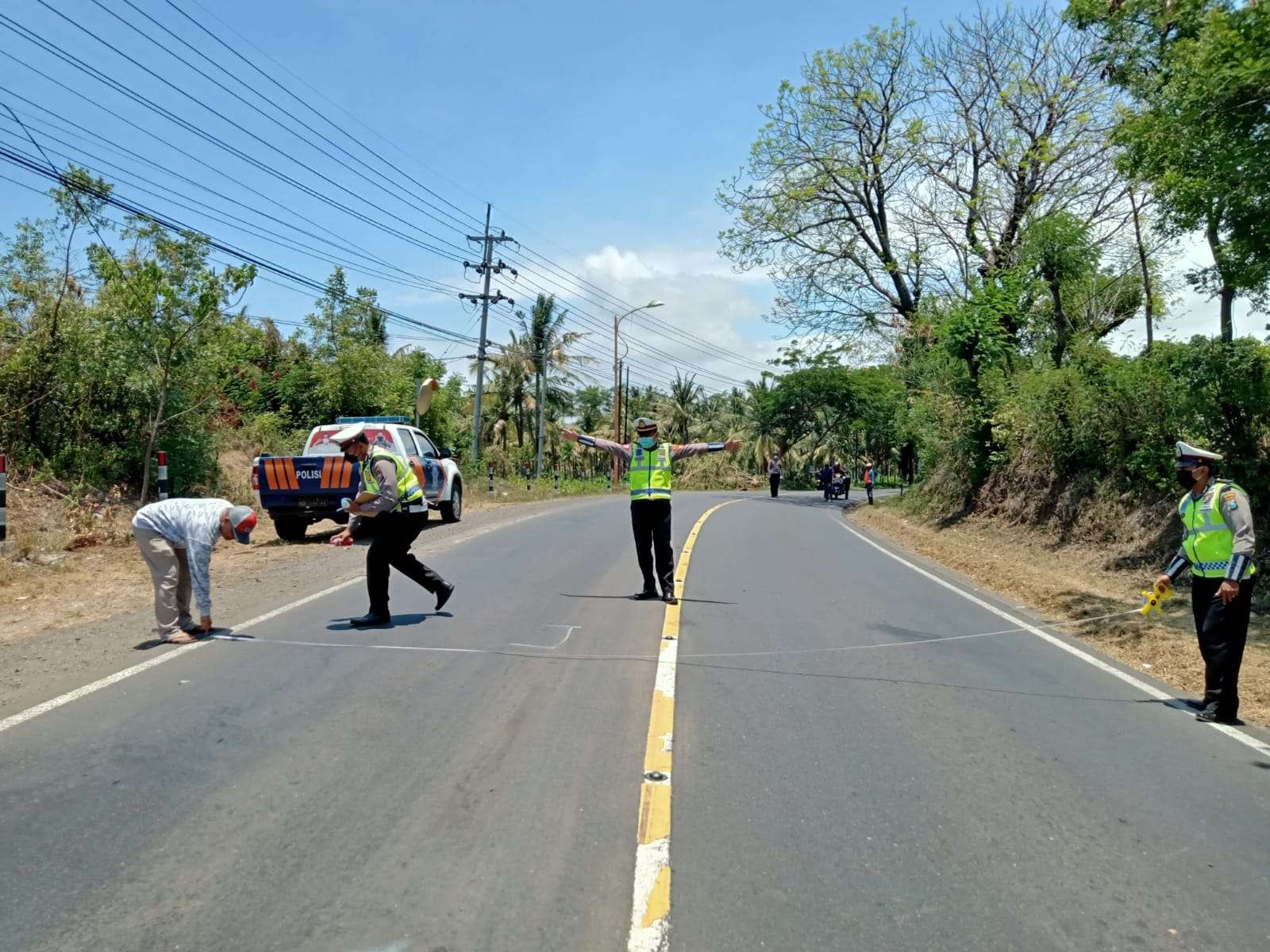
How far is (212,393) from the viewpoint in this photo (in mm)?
18094

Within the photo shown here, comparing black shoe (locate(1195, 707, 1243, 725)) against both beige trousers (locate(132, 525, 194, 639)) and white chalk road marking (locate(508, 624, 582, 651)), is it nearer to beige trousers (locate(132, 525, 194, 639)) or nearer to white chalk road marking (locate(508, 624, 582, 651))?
white chalk road marking (locate(508, 624, 582, 651))

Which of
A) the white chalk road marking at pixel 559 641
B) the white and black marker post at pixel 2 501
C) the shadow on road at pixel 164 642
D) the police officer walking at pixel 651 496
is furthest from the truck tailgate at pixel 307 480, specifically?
the white chalk road marking at pixel 559 641

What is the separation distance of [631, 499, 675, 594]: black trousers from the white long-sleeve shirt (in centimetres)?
384

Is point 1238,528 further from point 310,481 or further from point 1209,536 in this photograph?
point 310,481

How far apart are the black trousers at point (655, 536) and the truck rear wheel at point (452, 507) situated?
9.97 meters

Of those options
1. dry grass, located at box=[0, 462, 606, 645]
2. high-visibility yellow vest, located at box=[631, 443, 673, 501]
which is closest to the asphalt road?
high-visibility yellow vest, located at box=[631, 443, 673, 501]

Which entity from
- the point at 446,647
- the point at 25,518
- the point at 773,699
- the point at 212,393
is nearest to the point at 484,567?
the point at 446,647

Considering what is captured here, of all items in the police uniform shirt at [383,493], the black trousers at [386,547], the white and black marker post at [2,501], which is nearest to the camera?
the police uniform shirt at [383,493]

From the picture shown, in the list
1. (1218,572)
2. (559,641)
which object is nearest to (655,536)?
(559,641)

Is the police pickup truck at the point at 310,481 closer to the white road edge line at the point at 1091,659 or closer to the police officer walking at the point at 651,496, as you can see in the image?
the police officer walking at the point at 651,496

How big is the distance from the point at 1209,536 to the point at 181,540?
7.46 meters

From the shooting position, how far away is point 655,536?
32.0 feet

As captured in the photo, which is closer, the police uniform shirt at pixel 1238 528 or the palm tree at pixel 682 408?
the police uniform shirt at pixel 1238 528

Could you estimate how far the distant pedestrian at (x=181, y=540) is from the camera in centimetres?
755
